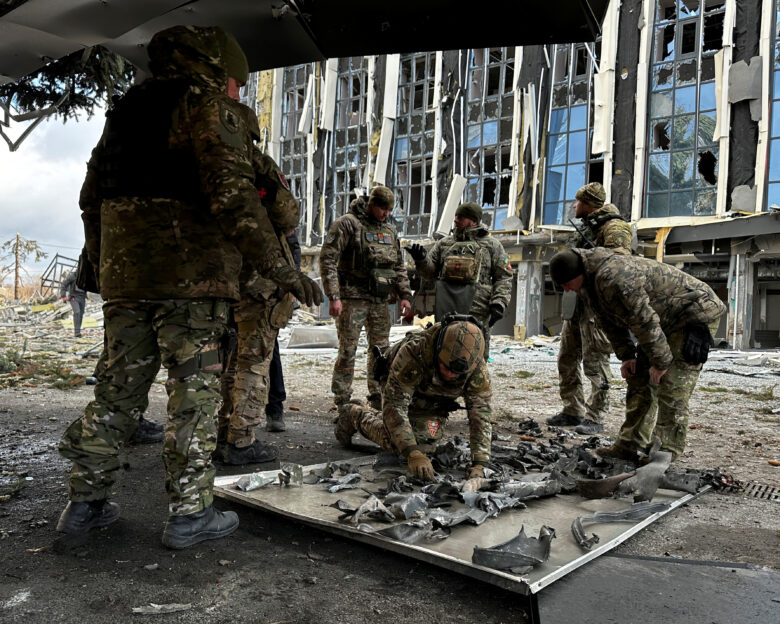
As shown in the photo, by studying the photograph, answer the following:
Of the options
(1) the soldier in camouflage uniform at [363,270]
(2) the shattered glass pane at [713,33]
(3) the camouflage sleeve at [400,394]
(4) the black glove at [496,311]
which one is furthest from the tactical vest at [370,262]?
(2) the shattered glass pane at [713,33]

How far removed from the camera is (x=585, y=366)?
5.33 m

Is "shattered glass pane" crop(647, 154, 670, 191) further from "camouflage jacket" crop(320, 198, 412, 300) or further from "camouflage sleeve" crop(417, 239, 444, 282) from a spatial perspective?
"camouflage jacket" crop(320, 198, 412, 300)

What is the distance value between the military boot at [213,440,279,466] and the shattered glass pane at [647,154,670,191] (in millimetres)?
15652

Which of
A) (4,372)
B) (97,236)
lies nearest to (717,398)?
(97,236)

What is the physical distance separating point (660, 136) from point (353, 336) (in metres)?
14.8

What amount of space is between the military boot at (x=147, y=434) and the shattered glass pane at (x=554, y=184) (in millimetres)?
15957

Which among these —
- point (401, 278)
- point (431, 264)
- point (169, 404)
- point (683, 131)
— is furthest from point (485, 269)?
point (683, 131)

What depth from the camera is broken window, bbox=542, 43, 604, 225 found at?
17344mm

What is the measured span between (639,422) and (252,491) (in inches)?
101

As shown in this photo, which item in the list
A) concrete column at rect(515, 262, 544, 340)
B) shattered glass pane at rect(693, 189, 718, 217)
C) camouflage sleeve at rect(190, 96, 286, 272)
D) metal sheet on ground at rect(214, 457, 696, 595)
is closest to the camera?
metal sheet on ground at rect(214, 457, 696, 595)

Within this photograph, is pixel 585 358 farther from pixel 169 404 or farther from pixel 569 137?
pixel 569 137

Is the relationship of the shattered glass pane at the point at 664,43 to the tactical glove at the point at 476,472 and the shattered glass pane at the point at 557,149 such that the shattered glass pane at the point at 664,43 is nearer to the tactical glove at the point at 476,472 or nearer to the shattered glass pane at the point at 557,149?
the shattered glass pane at the point at 557,149

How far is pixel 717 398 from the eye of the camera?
6.87 m

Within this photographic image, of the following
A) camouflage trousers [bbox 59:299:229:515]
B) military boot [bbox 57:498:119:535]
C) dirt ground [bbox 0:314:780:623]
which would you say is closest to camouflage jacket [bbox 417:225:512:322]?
dirt ground [bbox 0:314:780:623]
